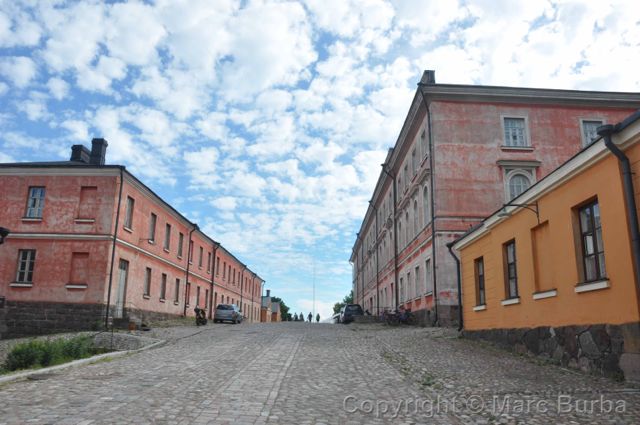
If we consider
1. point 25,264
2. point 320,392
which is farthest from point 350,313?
point 320,392

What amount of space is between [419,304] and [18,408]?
23.6 meters

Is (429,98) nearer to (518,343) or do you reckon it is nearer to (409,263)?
(409,263)

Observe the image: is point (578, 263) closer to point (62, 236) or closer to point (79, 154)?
point (62, 236)

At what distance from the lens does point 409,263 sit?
32156 millimetres

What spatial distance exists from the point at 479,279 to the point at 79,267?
61.2 feet

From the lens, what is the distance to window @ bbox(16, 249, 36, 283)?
25.5 metres

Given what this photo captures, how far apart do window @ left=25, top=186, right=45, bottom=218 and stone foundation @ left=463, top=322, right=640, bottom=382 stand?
23.0 m

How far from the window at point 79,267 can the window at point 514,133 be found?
2171 centimetres

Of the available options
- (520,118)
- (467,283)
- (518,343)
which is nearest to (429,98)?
(520,118)

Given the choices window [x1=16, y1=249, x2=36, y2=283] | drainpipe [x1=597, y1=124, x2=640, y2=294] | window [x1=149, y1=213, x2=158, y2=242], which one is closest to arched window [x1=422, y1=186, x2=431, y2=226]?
window [x1=149, y1=213, x2=158, y2=242]

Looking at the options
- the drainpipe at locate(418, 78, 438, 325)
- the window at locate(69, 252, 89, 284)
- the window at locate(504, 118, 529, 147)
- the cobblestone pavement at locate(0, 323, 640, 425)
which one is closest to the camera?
the cobblestone pavement at locate(0, 323, 640, 425)

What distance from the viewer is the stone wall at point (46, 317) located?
966 inches

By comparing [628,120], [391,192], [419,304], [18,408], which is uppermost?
A: [391,192]

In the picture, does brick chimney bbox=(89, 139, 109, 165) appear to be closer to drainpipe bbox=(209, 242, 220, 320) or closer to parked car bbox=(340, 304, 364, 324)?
drainpipe bbox=(209, 242, 220, 320)
